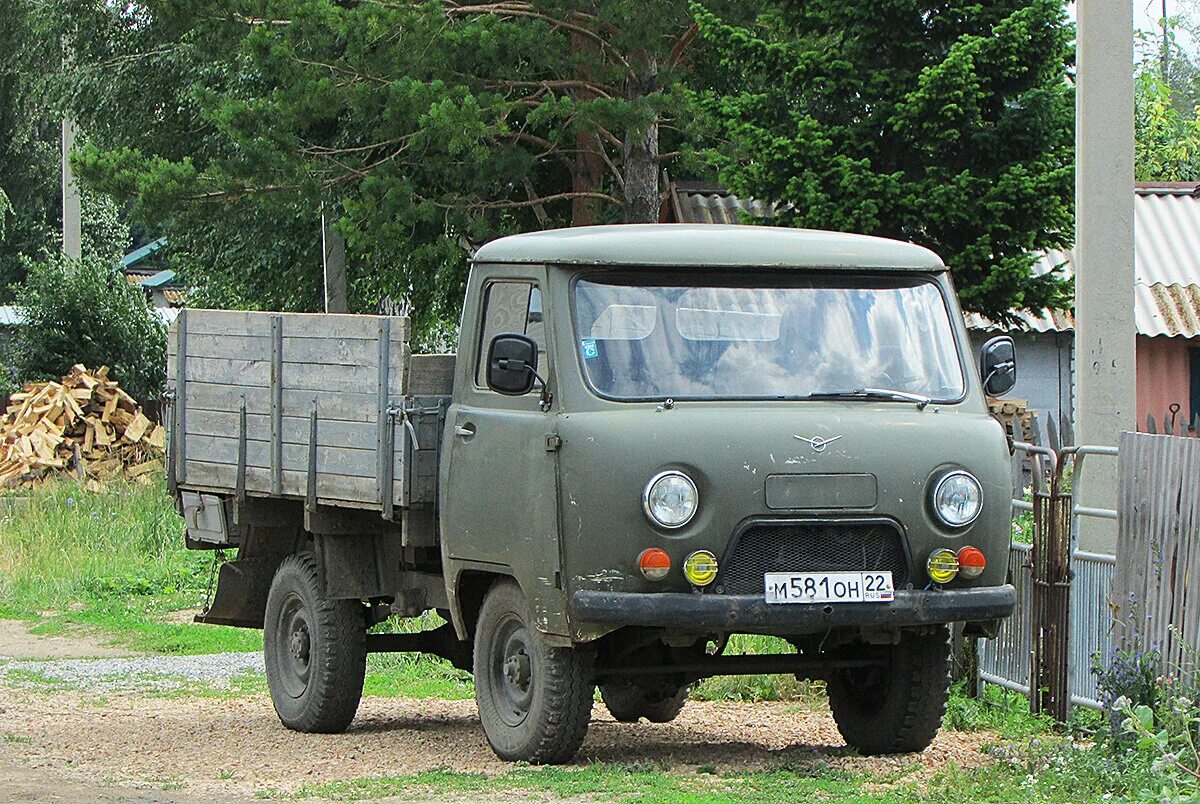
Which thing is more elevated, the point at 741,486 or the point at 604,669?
the point at 741,486

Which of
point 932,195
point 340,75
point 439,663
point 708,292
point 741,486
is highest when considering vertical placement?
point 340,75

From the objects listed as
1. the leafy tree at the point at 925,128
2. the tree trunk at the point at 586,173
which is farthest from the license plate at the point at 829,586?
the tree trunk at the point at 586,173

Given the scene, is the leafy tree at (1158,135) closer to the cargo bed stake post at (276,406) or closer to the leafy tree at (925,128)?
the leafy tree at (925,128)

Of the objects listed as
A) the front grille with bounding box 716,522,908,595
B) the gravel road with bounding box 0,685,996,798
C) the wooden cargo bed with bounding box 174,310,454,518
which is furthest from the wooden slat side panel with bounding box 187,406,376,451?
the front grille with bounding box 716,522,908,595

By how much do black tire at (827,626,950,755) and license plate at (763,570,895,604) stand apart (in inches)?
33.4

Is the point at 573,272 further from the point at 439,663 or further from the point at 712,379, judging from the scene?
the point at 439,663

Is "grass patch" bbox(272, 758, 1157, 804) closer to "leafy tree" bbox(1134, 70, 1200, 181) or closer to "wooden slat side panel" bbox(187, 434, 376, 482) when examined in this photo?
"wooden slat side panel" bbox(187, 434, 376, 482)

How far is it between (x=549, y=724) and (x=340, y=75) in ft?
42.4

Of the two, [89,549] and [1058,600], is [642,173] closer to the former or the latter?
[89,549]

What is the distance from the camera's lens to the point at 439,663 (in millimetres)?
13680

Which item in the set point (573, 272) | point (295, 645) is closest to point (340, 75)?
point (295, 645)

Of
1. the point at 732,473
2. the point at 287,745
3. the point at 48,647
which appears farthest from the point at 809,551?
the point at 48,647

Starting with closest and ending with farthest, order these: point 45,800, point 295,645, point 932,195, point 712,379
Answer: point 45,800
point 712,379
point 295,645
point 932,195

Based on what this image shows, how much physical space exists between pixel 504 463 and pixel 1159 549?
3.07 metres
